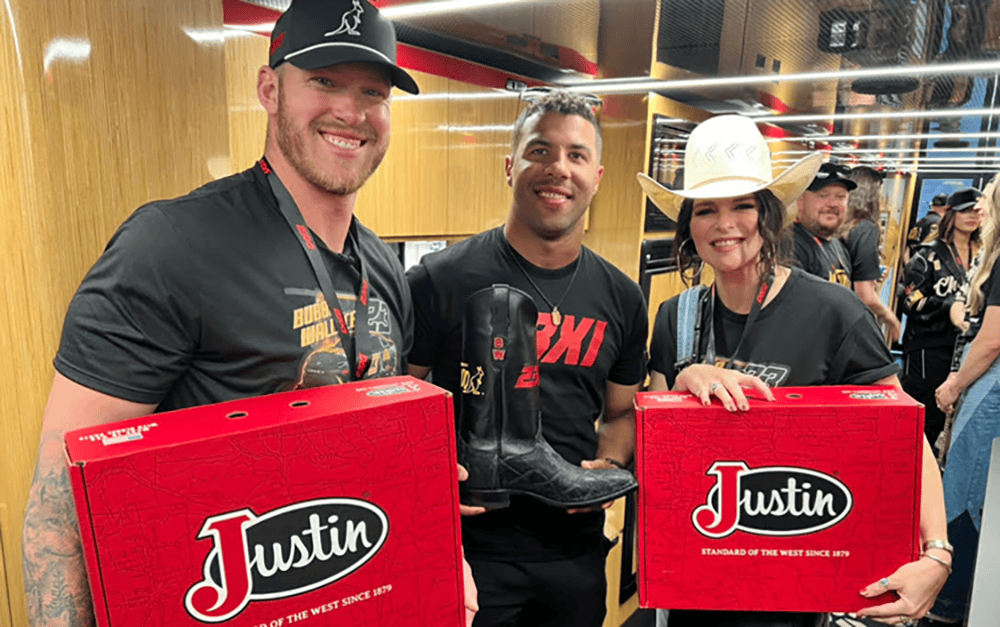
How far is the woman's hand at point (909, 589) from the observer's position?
102 cm

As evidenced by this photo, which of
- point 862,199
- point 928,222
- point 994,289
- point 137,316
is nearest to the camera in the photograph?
point 137,316

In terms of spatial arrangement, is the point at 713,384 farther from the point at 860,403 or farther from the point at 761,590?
the point at 761,590

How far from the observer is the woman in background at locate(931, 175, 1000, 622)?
95.9 inches

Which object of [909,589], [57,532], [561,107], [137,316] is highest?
[561,107]

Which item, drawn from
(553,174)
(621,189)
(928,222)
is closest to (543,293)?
(553,174)

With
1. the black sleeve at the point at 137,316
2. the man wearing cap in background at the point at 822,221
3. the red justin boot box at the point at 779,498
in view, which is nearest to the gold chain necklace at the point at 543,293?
the red justin boot box at the point at 779,498

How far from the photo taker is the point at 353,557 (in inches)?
28.8

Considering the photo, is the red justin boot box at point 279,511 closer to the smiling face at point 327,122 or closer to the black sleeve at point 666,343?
the smiling face at point 327,122

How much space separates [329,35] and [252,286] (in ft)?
1.28

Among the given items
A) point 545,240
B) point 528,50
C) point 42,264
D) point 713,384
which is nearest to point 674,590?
point 713,384

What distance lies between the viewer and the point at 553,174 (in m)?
1.36

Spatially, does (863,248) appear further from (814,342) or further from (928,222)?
(814,342)

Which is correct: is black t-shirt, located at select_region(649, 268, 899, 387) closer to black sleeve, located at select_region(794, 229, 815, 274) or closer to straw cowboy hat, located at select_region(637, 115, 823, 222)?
straw cowboy hat, located at select_region(637, 115, 823, 222)

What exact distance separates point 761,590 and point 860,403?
0.35m
